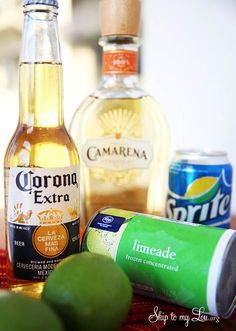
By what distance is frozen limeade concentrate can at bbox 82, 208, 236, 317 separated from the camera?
15.9 inches

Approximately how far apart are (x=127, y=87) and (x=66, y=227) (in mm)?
305

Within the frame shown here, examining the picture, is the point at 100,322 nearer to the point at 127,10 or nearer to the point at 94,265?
the point at 94,265

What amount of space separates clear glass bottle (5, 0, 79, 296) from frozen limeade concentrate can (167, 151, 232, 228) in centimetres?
18

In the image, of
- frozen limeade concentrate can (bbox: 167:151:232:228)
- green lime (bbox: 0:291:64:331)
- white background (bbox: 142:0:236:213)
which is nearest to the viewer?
green lime (bbox: 0:291:64:331)

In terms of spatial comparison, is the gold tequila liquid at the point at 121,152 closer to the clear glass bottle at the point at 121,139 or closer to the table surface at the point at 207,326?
the clear glass bottle at the point at 121,139

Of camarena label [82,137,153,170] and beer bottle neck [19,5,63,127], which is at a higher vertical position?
beer bottle neck [19,5,63,127]

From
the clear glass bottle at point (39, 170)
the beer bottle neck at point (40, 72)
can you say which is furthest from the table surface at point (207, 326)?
the beer bottle neck at point (40, 72)

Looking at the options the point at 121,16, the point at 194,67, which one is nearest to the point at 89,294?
the point at 121,16

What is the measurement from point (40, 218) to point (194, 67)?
59 cm

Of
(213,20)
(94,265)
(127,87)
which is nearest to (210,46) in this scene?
(213,20)

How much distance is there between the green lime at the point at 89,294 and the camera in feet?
1.10

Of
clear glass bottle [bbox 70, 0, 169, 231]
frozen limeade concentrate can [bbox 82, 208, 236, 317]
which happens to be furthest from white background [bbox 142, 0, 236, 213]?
frozen limeade concentrate can [bbox 82, 208, 236, 317]

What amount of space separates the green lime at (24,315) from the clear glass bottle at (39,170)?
14 cm

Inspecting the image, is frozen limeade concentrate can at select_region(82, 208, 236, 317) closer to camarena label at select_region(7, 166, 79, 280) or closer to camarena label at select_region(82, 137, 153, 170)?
camarena label at select_region(7, 166, 79, 280)
